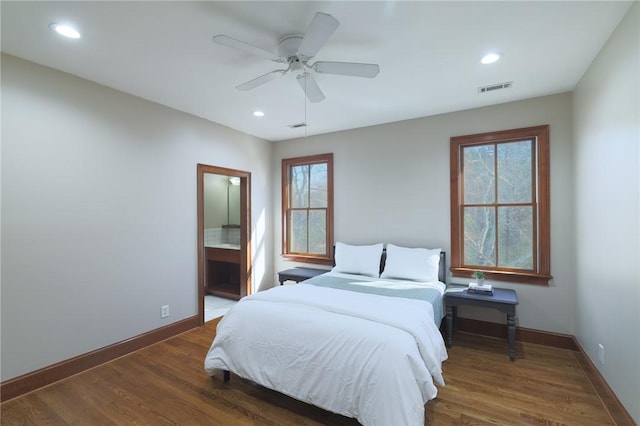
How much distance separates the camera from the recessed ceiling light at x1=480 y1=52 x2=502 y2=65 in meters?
2.35

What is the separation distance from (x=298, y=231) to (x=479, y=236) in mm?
2725

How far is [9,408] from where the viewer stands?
2.18 m

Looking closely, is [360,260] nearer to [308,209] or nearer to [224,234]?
[308,209]

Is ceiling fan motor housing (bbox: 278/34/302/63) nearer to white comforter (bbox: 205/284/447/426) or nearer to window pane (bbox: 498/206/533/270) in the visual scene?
white comforter (bbox: 205/284/447/426)

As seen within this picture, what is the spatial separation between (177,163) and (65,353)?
2.17 meters

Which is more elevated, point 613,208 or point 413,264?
point 613,208

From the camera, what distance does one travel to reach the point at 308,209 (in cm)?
484

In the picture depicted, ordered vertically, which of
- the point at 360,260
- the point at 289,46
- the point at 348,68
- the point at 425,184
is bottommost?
the point at 360,260

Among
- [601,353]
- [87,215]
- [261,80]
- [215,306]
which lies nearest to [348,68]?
[261,80]

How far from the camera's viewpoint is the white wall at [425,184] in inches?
123

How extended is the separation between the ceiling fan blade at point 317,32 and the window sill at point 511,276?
9.78 ft

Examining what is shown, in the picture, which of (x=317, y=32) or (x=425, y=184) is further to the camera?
(x=425, y=184)

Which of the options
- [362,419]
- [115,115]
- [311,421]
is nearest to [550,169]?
[362,419]

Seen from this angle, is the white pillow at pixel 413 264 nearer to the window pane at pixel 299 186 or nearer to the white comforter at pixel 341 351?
the white comforter at pixel 341 351
